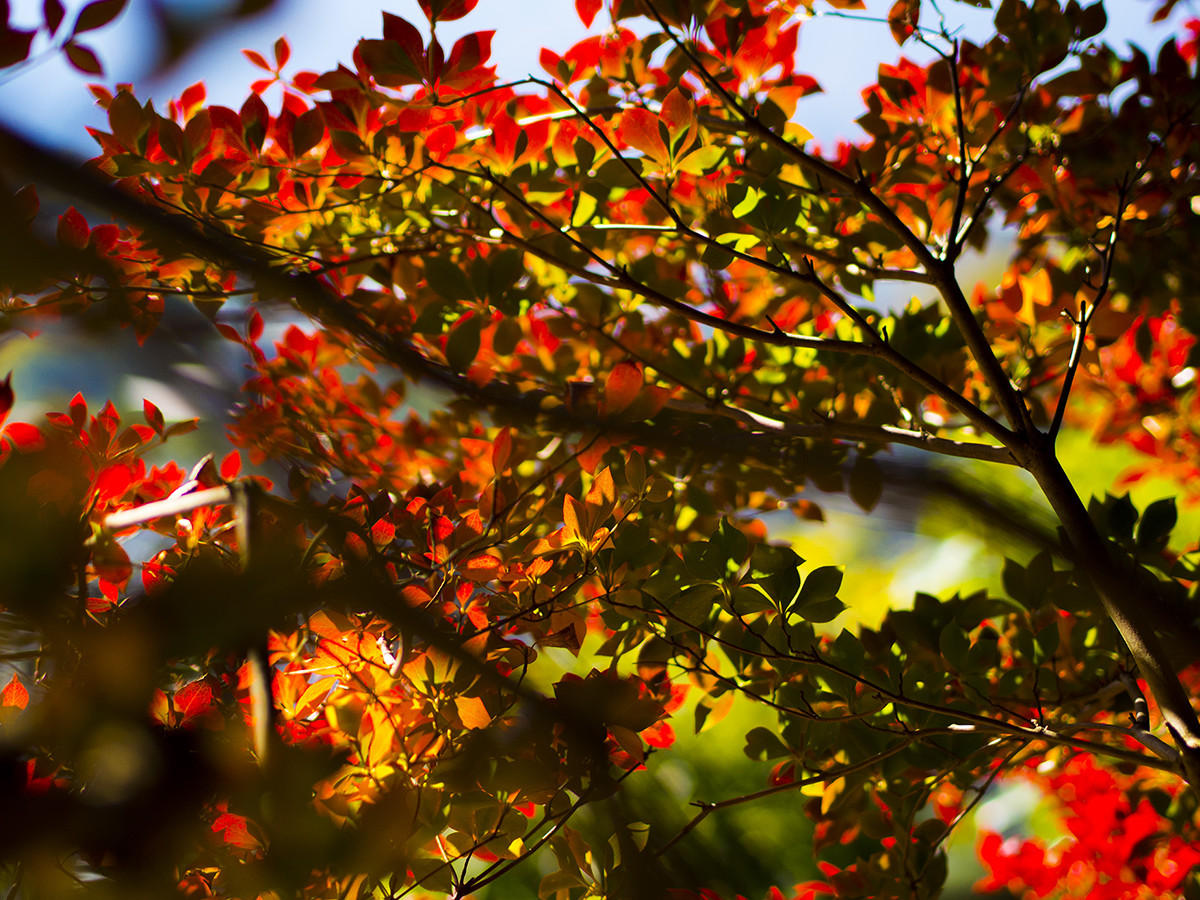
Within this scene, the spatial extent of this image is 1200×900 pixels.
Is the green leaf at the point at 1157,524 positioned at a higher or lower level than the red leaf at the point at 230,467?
lower

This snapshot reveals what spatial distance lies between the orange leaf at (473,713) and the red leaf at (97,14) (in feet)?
2.10

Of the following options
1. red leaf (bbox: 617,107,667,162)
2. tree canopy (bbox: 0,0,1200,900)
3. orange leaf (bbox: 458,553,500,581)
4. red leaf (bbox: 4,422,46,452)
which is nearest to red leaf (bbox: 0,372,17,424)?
tree canopy (bbox: 0,0,1200,900)

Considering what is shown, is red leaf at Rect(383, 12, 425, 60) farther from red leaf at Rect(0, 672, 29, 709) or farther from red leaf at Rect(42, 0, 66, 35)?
red leaf at Rect(0, 672, 29, 709)

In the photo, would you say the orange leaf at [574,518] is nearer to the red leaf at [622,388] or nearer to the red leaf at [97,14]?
the red leaf at [622,388]

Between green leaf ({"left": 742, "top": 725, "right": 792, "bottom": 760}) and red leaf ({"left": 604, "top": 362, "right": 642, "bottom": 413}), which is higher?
red leaf ({"left": 604, "top": 362, "right": 642, "bottom": 413})

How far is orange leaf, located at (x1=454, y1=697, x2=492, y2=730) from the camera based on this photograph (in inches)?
26.2

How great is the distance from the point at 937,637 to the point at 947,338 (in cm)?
34

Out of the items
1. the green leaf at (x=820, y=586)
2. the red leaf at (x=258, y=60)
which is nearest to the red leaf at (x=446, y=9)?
the red leaf at (x=258, y=60)

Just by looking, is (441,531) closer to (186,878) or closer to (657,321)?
(186,878)

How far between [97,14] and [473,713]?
2.16ft

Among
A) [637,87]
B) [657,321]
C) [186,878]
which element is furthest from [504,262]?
[186,878]

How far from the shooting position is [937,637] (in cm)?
82

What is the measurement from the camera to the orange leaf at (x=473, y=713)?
67 centimetres

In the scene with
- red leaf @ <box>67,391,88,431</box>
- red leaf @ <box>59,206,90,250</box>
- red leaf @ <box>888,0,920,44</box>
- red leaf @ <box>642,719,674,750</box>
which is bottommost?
red leaf @ <box>642,719,674,750</box>
